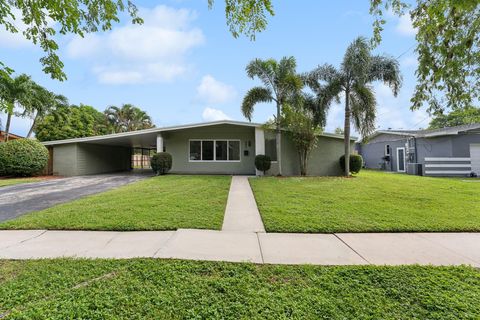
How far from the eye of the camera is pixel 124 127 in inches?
1286

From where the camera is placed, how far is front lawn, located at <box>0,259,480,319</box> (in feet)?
7.26

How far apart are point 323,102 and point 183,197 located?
9320 mm

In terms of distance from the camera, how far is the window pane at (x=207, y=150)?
52.6 ft

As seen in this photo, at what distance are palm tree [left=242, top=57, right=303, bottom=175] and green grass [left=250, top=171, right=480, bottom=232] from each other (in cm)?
599

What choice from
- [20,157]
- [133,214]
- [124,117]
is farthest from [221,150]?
[124,117]

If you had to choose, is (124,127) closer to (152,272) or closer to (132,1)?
(132,1)

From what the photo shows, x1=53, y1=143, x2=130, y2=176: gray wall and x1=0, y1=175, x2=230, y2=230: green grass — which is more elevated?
x1=53, y1=143, x2=130, y2=176: gray wall

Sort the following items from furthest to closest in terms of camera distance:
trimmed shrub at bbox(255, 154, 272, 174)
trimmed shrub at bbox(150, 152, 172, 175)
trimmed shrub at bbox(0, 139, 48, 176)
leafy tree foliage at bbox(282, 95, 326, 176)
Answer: trimmed shrub at bbox(150, 152, 172, 175) < trimmed shrub at bbox(0, 139, 48, 176) < trimmed shrub at bbox(255, 154, 272, 174) < leafy tree foliage at bbox(282, 95, 326, 176)

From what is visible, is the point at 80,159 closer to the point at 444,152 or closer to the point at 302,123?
the point at 302,123

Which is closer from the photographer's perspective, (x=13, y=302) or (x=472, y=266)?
(x=13, y=302)

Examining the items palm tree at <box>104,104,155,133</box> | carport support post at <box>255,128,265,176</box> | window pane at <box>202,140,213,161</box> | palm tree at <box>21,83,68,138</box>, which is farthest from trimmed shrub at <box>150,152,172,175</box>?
palm tree at <box>104,104,155,133</box>

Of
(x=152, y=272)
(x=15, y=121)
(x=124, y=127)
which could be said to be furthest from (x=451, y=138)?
(x=124, y=127)

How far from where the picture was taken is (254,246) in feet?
12.6

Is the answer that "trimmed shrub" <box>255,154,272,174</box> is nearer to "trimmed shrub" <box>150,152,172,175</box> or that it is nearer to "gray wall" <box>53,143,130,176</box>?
"trimmed shrub" <box>150,152,172,175</box>
